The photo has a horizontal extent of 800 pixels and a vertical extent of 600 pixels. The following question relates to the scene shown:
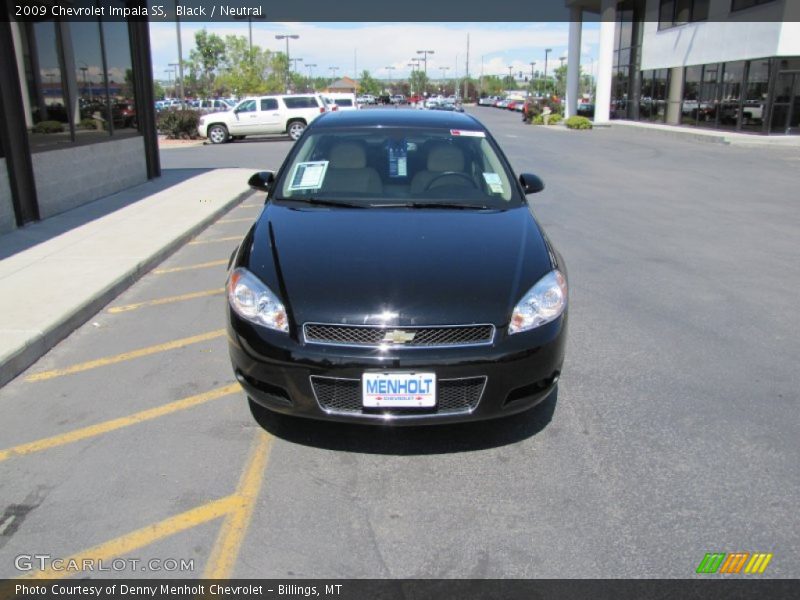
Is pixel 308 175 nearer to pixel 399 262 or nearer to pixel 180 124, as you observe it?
pixel 399 262

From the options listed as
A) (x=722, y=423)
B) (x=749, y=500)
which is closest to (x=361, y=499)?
(x=749, y=500)

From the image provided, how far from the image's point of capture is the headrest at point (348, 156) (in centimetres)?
472

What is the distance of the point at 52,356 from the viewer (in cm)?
479

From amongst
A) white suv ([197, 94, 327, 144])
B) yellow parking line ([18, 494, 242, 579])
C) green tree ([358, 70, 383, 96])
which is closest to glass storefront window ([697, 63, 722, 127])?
white suv ([197, 94, 327, 144])

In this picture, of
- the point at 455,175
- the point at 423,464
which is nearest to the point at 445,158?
the point at 455,175

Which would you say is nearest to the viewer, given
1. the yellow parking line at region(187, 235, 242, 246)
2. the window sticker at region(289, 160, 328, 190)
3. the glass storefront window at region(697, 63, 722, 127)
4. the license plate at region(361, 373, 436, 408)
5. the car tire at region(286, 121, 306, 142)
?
the license plate at region(361, 373, 436, 408)

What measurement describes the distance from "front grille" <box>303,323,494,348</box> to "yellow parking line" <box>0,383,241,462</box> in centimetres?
126

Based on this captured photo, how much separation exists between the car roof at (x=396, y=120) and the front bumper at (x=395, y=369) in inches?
92.5

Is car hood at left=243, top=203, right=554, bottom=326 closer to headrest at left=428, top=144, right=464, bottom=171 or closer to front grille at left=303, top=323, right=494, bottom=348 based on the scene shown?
front grille at left=303, top=323, right=494, bottom=348

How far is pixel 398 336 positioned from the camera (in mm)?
3109

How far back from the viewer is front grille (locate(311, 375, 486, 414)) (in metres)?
3.13

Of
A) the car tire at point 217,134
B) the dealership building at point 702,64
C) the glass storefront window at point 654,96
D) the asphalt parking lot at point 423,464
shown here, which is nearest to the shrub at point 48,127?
the asphalt parking lot at point 423,464

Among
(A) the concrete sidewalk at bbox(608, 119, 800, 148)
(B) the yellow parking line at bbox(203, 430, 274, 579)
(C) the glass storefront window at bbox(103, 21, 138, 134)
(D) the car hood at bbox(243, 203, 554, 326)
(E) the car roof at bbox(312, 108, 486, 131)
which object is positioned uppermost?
(C) the glass storefront window at bbox(103, 21, 138, 134)

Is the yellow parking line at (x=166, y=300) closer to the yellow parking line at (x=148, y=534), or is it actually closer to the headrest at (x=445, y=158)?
the headrest at (x=445, y=158)
